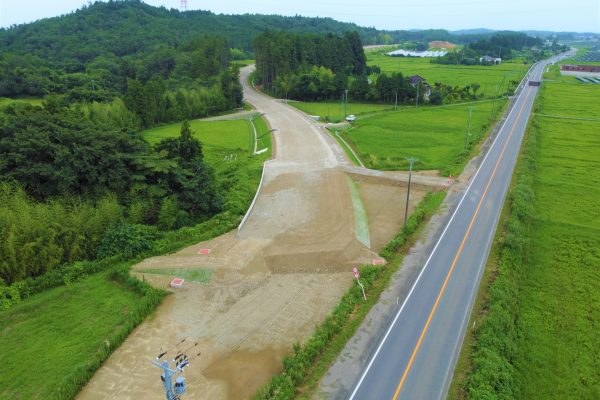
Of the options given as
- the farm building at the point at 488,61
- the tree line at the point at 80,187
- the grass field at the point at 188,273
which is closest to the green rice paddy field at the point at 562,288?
the grass field at the point at 188,273

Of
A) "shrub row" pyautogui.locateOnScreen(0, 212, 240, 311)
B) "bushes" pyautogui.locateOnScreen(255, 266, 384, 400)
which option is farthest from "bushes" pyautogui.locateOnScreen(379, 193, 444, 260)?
"shrub row" pyautogui.locateOnScreen(0, 212, 240, 311)

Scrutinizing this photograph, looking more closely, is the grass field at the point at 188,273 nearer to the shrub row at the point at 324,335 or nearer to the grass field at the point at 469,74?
the shrub row at the point at 324,335

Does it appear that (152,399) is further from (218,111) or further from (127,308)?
(218,111)

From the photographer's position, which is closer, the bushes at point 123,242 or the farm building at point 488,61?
the bushes at point 123,242

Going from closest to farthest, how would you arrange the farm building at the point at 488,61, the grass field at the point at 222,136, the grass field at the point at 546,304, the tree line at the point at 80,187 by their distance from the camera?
the grass field at the point at 546,304, the tree line at the point at 80,187, the grass field at the point at 222,136, the farm building at the point at 488,61

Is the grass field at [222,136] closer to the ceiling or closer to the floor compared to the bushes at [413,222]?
closer to the ceiling

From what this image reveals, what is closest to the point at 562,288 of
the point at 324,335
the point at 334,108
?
the point at 324,335

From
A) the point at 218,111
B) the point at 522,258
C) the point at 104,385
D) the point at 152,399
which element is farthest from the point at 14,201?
the point at 218,111

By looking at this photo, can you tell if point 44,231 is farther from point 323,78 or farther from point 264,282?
point 323,78

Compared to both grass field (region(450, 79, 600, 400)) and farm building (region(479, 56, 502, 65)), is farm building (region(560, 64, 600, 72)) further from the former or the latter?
grass field (region(450, 79, 600, 400))
